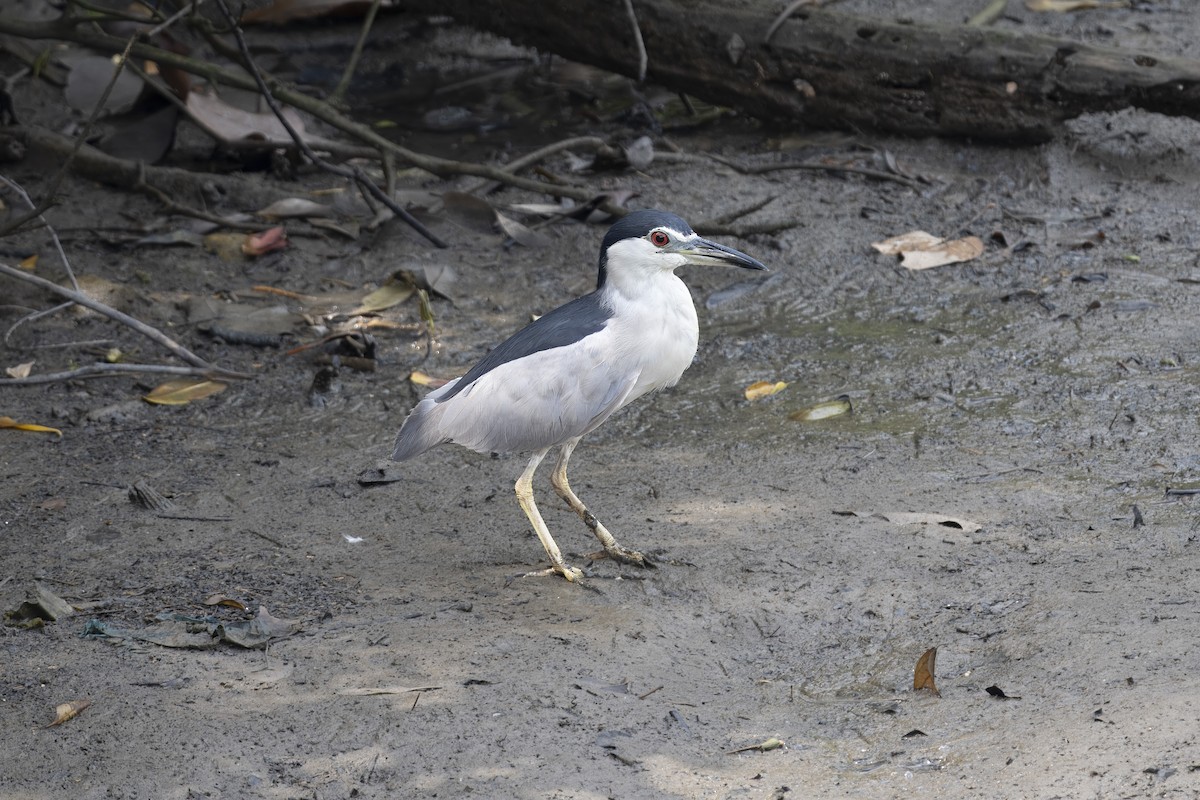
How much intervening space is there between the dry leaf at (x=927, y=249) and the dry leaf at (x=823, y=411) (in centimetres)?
134

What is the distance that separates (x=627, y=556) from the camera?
3.98m

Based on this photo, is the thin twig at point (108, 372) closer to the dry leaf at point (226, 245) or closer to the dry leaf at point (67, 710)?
the dry leaf at point (226, 245)

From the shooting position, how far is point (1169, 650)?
315cm

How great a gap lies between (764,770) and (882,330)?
297cm

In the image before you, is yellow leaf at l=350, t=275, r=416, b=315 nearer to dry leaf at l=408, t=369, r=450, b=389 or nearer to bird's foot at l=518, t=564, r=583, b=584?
dry leaf at l=408, t=369, r=450, b=389

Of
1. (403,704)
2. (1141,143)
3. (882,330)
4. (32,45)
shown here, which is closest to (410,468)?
(403,704)

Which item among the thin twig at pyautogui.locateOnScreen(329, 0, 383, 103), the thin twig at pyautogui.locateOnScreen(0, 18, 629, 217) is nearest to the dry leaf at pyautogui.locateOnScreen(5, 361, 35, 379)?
the thin twig at pyautogui.locateOnScreen(0, 18, 629, 217)

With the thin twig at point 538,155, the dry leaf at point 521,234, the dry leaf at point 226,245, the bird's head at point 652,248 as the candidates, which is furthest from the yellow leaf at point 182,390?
the bird's head at point 652,248

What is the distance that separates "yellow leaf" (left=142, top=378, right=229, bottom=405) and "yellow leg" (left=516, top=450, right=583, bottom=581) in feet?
6.45

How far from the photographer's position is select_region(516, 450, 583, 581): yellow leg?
3.94m

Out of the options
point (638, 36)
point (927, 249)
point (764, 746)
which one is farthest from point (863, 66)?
point (764, 746)

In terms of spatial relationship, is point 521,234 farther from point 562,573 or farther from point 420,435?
point 562,573

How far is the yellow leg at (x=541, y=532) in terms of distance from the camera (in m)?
3.94

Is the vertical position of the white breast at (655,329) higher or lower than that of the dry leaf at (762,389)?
higher
